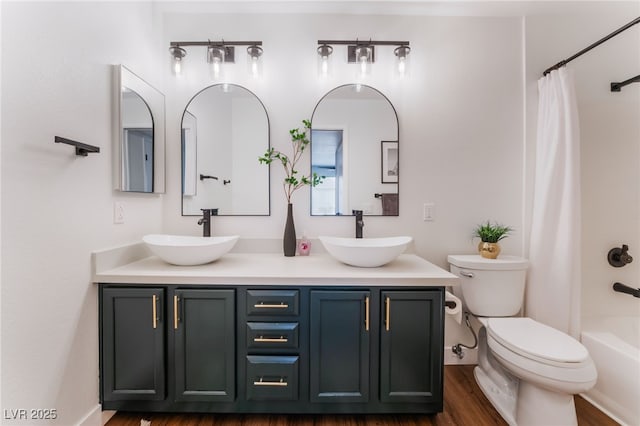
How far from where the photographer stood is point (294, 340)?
131cm

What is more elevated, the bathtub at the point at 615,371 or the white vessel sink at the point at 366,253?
the white vessel sink at the point at 366,253

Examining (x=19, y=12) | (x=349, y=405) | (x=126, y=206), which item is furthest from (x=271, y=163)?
(x=349, y=405)

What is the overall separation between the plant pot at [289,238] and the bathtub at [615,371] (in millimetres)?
1911

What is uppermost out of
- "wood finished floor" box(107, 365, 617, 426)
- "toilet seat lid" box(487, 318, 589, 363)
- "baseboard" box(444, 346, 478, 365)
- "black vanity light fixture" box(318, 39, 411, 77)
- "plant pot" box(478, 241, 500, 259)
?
"black vanity light fixture" box(318, 39, 411, 77)

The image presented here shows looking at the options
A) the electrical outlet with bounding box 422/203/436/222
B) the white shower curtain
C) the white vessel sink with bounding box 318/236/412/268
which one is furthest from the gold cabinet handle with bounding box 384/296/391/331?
the white shower curtain

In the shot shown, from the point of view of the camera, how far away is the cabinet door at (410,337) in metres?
1.31

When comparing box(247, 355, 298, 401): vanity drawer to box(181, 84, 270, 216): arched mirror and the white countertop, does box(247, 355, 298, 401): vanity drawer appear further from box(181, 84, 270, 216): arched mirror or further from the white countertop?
box(181, 84, 270, 216): arched mirror

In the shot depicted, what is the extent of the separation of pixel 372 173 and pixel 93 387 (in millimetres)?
1982

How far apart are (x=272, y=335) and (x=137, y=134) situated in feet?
4.66

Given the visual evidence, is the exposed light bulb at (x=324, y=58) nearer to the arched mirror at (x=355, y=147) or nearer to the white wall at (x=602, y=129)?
the arched mirror at (x=355, y=147)

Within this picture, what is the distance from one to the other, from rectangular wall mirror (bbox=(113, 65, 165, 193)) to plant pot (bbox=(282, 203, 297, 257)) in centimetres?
91

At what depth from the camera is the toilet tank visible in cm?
167

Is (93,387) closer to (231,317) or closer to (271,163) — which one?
(231,317)

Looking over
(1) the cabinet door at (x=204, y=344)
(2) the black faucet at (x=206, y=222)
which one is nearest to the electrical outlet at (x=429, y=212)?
(1) the cabinet door at (x=204, y=344)
